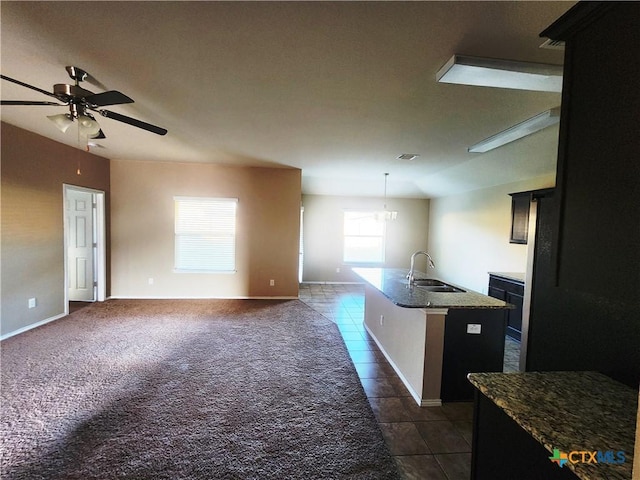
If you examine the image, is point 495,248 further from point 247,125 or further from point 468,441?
point 247,125

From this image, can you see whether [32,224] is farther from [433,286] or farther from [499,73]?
[499,73]

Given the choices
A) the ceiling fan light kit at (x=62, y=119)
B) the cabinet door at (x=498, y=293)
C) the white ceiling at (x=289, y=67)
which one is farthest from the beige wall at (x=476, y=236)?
the ceiling fan light kit at (x=62, y=119)

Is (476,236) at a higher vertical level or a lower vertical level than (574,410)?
higher

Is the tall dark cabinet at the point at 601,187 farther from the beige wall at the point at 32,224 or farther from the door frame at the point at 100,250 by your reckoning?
the door frame at the point at 100,250

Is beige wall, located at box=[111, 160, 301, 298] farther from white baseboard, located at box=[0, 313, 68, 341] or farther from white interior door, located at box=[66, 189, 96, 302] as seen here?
white baseboard, located at box=[0, 313, 68, 341]

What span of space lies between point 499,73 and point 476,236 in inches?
180

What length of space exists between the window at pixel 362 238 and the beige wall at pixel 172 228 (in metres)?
2.51

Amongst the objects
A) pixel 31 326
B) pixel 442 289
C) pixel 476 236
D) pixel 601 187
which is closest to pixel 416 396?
pixel 442 289

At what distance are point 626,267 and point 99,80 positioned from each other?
11.1 ft

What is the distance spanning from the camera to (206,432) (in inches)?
80.7

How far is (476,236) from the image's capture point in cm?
594

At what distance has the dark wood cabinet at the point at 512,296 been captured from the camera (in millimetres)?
3988

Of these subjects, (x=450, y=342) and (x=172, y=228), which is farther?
(x=172, y=228)

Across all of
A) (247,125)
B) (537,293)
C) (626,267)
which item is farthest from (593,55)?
(247,125)
